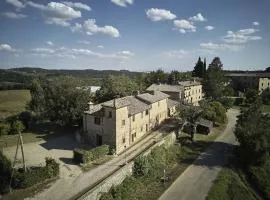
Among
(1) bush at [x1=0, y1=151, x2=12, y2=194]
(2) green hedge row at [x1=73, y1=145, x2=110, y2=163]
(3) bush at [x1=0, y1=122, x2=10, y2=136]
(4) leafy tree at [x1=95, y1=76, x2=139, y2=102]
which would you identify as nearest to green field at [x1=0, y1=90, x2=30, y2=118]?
(3) bush at [x1=0, y1=122, x2=10, y2=136]

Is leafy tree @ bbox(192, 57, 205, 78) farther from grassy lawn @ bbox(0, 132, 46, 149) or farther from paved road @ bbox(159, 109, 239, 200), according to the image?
grassy lawn @ bbox(0, 132, 46, 149)

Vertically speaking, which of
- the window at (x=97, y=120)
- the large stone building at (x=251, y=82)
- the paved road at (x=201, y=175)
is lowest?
the paved road at (x=201, y=175)

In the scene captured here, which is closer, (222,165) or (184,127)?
(222,165)

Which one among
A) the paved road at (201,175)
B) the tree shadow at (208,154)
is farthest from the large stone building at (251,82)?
the paved road at (201,175)

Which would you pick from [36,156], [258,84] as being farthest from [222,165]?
[258,84]

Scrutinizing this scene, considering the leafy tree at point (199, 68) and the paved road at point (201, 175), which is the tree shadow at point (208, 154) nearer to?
the paved road at point (201, 175)

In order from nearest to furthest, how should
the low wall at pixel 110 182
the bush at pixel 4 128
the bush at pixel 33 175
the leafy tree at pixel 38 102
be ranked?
the low wall at pixel 110 182
the bush at pixel 33 175
the bush at pixel 4 128
the leafy tree at pixel 38 102

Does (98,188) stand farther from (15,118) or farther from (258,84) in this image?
(258,84)

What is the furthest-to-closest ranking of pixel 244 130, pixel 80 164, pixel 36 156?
pixel 244 130 → pixel 36 156 → pixel 80 164
